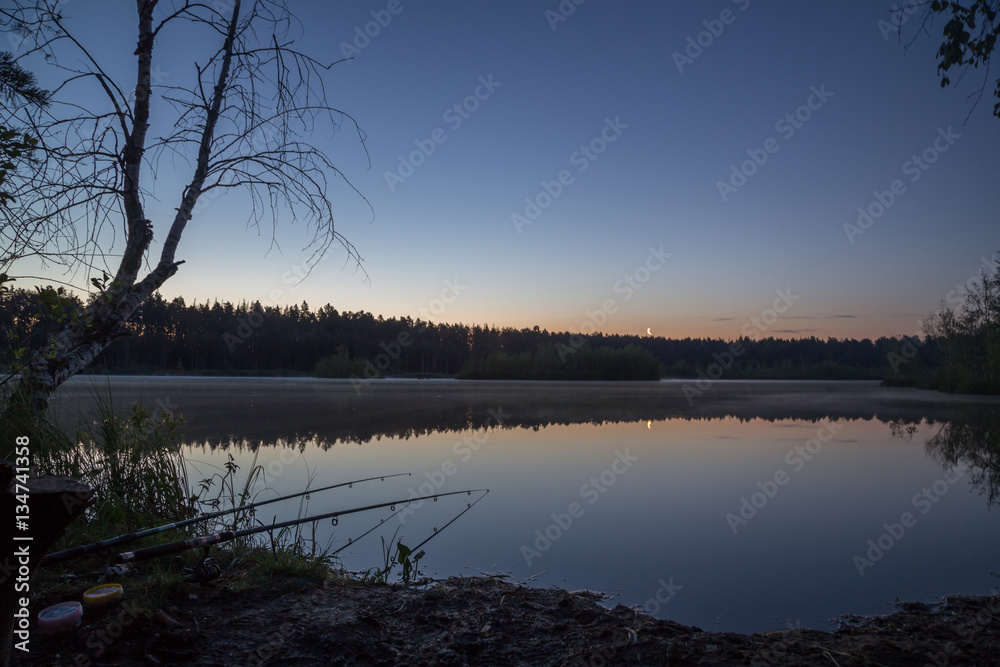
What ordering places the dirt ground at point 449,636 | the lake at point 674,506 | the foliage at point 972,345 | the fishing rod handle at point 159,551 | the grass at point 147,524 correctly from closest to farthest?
the dirt ground at point 449,636, the fishing rod handle at point 159,551, the grass at point 147,524, the lake at point 674,506, the foliage at point 972,345

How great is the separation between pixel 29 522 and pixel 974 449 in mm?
11358

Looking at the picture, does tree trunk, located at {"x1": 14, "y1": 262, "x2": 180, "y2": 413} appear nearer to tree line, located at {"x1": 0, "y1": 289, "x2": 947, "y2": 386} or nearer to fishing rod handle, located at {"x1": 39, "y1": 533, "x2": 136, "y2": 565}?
fishing rod handle, located at {"x1": 39, "y1": 533, "x2": 136, "y2": 565}

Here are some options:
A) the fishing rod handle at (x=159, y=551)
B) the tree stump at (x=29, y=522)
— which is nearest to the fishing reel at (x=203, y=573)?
the fishing rod handle at (x=159, y=551)

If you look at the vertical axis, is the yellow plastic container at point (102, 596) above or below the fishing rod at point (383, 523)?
above

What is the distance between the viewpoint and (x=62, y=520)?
1354 millimetres

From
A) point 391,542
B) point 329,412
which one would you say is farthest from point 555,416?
point 391,542

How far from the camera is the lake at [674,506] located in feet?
11.1

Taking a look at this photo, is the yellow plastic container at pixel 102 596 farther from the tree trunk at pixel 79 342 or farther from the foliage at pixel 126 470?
the tree trunk at pixel 79 342

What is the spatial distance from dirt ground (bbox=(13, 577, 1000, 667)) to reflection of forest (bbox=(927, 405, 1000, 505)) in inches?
183

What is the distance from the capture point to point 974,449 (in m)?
8.55

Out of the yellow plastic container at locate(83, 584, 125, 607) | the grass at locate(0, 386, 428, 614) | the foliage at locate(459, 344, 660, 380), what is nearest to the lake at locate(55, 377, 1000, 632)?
the grass at locate(0, 386, 428, 614)

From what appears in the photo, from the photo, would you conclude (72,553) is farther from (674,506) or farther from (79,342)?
(674,506)

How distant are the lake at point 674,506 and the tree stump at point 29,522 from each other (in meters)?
2.46

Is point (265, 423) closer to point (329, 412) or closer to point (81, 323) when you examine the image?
point (329, 412)
